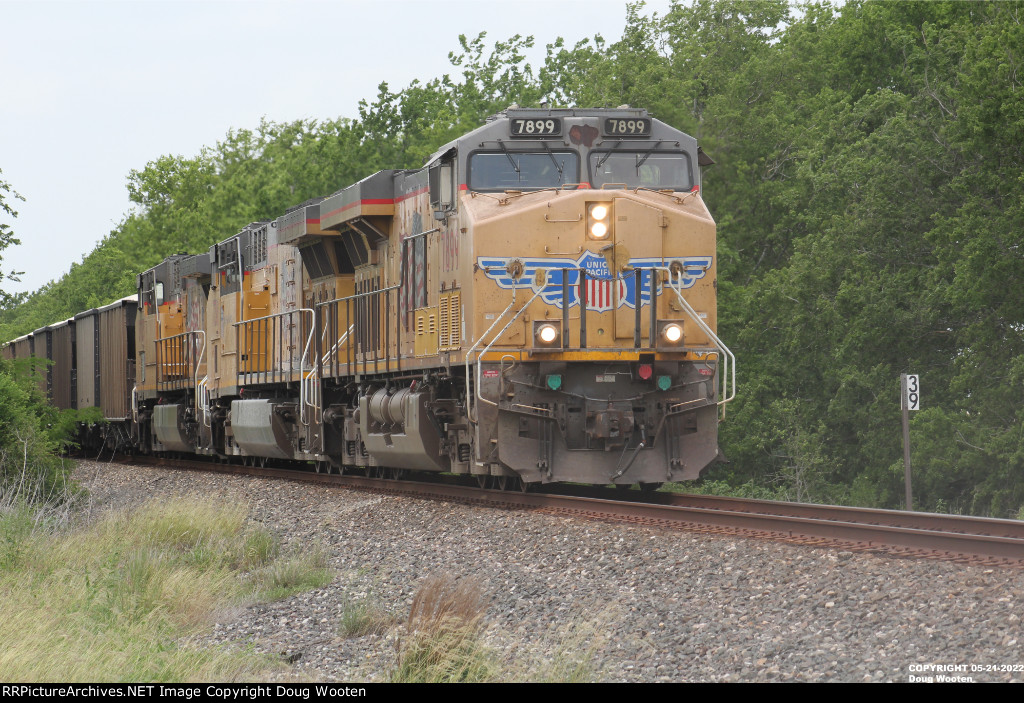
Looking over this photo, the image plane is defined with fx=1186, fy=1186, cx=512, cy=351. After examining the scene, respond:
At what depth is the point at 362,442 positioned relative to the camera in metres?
16.3

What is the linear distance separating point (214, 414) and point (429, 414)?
10189 millimetres

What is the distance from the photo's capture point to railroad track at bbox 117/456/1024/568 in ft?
26.4

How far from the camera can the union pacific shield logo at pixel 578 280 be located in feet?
41.2

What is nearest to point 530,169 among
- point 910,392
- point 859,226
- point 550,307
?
point 550,307

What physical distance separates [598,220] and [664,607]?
5821mm

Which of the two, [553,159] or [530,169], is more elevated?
[553,159]

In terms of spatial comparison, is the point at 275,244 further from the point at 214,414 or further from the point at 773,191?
the point at 773,191

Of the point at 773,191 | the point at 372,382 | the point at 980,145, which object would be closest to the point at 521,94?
the point at 773,191

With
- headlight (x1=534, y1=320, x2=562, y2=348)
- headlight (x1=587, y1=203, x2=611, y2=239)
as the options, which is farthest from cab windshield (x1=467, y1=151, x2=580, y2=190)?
headlight (x1=534, y1=320, x2=562, y2=348)

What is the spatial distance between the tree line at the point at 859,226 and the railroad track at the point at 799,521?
10336 millimetres

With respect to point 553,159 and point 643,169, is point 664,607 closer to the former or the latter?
point 553,159

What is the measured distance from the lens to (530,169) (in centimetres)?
1297

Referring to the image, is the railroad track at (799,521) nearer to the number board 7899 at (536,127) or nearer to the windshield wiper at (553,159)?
the windshield wiper at (553,159)

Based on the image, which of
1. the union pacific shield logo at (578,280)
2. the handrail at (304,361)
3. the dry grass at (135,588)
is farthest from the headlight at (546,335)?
the handrail at (304,361)
